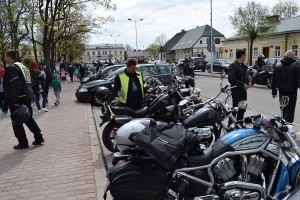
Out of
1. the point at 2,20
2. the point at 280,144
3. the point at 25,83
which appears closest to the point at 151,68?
the point at 25,83

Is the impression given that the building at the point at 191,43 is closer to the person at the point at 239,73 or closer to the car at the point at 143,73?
the car at the point at 143,73

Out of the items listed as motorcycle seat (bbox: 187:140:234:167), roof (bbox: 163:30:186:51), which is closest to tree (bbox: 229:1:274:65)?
motorcycle seat (bbox: 187:140:234:167)

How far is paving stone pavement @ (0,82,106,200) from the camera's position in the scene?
4281mm

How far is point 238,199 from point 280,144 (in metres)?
0.72

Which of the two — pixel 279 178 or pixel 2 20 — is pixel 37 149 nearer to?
pixel 279 178

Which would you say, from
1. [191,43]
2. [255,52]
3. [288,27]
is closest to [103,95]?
[288,27]

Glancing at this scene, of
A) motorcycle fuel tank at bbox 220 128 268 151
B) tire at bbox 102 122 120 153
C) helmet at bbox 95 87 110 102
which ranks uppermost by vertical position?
helmet at bbox 95 87 110 102

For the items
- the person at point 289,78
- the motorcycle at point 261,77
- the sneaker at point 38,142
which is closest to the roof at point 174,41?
the motorcycle at point 261,77

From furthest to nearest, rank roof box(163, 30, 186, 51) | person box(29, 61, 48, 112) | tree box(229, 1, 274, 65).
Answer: roof box(163, 30, 186, 51)
tree box(229, 1, 274, 65)
person box(29, 61, 48, 112)

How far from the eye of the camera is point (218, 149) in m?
2.99

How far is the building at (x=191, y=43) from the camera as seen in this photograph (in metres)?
67.3

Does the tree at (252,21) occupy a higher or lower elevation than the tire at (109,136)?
higher

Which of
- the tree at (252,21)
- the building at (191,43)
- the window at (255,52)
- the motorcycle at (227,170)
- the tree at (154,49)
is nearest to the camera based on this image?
the motorcycle at (227,170)

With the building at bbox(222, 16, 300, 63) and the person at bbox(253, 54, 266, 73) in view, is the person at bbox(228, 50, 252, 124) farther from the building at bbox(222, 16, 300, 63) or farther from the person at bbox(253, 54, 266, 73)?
the building at bbox(222, 16, 300, 63)
